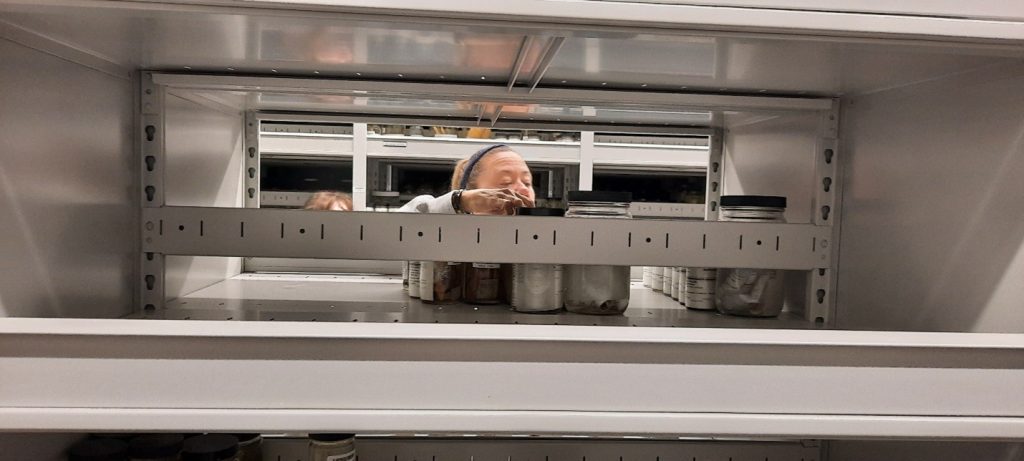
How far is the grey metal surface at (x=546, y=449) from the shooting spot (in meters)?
0.90

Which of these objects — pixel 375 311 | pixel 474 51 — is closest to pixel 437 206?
pixel 375 311

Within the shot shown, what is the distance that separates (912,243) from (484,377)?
571 mm

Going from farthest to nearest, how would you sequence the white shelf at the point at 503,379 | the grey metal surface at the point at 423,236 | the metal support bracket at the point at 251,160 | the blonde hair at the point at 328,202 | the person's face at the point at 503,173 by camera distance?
1. the blonde hair at the point at 328,202
2. the metal support bracket at the point at 251,160
3. the person's face at the point at 503,173
4. the grey metal surface at the point at 423,236
5. the white shelf at the point at 503,379

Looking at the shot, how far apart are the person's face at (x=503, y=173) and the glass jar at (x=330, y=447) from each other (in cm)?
47

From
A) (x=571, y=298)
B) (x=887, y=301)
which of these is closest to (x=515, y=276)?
(x=571, y=298)

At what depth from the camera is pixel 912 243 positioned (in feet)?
2.52

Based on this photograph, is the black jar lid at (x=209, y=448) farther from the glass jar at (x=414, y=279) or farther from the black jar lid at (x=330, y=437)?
the glass jar at (x=414, y=279)

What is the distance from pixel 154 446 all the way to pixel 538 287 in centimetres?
50

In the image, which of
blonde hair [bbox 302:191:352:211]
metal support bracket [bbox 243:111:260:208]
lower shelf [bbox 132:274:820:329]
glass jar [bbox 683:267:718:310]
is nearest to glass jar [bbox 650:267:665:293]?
lower shelf [bbox 132:274:820:329]

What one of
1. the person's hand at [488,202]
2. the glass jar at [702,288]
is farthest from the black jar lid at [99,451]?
the glass jar at [702,288]

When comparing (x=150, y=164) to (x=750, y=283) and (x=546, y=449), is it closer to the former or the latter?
(x=546, y=449)

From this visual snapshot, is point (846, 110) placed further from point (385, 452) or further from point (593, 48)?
point (385, 452)

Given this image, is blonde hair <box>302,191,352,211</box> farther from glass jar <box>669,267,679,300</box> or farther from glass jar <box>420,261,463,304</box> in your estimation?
glass jar <box>669,267,679,300</box>

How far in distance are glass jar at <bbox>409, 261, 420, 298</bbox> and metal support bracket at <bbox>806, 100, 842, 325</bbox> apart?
1.90ft
